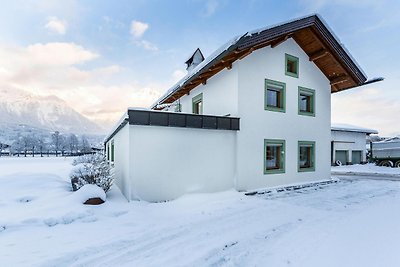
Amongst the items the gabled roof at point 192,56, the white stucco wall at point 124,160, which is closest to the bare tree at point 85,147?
the gabled roof at point 192,56

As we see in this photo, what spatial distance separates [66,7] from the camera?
11.2 m

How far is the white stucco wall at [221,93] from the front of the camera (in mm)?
10617

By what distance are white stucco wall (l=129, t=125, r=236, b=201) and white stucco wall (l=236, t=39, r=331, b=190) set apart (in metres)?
0.94

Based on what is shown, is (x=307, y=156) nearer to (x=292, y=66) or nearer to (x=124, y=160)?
(x=292, y=66)

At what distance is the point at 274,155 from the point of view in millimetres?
11953

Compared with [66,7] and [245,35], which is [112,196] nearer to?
[245,35]

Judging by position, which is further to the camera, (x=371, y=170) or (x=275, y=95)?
(x=371, y=170)

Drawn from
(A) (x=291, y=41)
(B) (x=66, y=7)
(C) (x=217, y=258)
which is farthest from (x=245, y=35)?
(B) (x=66, y=7)

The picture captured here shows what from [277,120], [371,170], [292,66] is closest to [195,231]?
[277,120]

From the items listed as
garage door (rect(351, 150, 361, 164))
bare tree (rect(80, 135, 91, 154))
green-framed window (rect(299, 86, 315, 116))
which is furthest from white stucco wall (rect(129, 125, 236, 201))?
bare tree (rect(80, 135, 91, 154))

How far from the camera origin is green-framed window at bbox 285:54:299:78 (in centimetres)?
1255

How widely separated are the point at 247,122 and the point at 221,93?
2.11 meters

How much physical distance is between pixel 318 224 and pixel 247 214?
192 cm

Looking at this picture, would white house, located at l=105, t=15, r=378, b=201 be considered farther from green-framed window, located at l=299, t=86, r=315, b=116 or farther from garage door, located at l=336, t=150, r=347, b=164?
garage door, located at l=336, t=150, r=347, b=164
